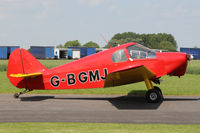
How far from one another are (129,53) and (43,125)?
5314mm

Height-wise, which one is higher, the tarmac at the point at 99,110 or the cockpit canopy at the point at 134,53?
the cockpit canopy at the point at 134,53

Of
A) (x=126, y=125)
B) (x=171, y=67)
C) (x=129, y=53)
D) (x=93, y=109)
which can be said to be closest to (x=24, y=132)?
(x=126, y=125)

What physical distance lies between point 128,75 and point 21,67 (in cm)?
502

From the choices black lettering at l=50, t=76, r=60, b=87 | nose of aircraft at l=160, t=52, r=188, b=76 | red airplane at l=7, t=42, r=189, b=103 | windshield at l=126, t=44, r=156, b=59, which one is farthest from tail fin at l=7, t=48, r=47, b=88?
nose of aircraft at l=160, t=52, r=188, b=76

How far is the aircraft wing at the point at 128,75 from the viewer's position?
1009cm

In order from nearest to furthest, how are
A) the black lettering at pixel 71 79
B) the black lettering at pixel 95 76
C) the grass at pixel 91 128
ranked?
the grass at pixel 91 128 < the black lettering at pixel 95 76 < the black lettering at pixel 71 79

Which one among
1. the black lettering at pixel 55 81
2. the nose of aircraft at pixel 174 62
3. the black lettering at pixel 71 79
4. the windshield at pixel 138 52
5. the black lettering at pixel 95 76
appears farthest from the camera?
the black lettering at pixel 55 81

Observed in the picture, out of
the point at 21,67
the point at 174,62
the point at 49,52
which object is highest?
the point at 49,52

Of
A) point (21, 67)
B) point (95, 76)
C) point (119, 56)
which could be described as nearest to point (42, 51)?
point (21, 67)

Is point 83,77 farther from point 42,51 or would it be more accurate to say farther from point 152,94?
point 42,51

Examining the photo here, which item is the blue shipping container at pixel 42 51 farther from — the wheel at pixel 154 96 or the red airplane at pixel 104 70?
the wheel at pixel 154 96

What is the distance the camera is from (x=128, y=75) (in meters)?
11.0

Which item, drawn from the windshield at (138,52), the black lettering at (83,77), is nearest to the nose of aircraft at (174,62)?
the windshield at (138,52)

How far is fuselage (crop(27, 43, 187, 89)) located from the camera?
37.4 feet
